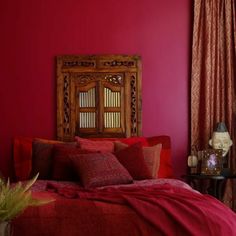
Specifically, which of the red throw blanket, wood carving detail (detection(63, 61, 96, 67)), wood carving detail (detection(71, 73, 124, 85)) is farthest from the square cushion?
the red throw blanket

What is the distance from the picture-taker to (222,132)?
5.05 meters

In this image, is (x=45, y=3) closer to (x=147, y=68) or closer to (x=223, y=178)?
(x=147, y=68)

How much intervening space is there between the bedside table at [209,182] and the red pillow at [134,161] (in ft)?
2.23

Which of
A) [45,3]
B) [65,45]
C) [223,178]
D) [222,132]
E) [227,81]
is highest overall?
[45,3]

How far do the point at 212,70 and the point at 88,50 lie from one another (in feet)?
4.27

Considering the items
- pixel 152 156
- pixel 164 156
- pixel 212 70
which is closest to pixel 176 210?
pixel 152 156

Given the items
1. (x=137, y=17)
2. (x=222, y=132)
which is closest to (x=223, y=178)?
(x=222, y=132)

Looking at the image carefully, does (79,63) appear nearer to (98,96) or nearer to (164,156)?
(98,96)

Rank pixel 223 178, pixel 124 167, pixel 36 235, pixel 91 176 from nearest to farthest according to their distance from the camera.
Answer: pixel 36 235 < pixel 91 176 < pixel 124 167 < pixel 223 178

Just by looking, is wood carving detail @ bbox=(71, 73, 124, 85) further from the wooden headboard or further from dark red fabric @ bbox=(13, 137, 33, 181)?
dark red fabric @ bbox=(13, 137, 33, 181)

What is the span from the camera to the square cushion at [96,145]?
Result: 4.71 meters

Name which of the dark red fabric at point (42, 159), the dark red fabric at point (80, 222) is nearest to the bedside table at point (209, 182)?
the dark red fabric at point (42, 159)

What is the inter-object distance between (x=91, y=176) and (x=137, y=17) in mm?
1973

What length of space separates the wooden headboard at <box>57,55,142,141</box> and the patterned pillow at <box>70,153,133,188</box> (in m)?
0.85
